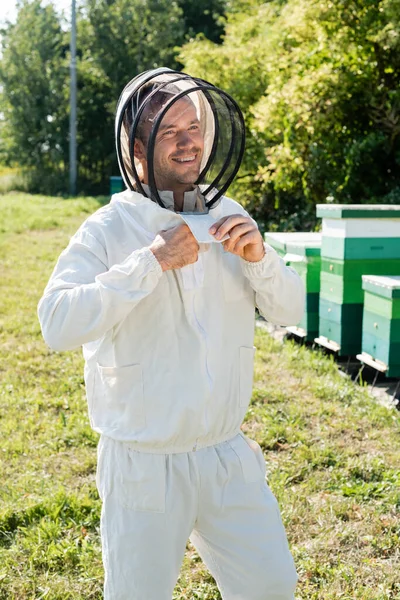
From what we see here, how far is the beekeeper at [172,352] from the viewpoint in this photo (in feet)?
5.29

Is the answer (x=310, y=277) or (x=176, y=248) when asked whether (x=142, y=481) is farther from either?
(x=310, y=277)

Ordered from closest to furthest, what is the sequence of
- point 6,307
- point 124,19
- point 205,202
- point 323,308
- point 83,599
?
point 205,202 < point 83,599 < point 323,308 < point 6,307 < point 124,19

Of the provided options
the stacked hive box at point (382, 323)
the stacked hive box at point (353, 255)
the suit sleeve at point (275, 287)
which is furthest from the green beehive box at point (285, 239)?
the suit sleeve at point (275, 287)

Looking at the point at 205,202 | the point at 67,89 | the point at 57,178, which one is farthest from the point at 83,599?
the point at 67,89

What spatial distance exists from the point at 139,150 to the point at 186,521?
35.1 inches

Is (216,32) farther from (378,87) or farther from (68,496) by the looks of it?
(68,496)

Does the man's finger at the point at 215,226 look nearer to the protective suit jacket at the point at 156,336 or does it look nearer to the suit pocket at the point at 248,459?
the protective suit jacket at the point at 156,336

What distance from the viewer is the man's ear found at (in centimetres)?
171

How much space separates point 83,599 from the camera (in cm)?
237

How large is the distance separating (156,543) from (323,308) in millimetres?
3167

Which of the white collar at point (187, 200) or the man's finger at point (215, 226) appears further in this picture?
the white collar at point (187, 200)

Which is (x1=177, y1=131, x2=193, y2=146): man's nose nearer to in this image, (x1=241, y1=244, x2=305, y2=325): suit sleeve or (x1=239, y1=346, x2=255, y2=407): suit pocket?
(x1=241, y1=244, x2=305, y2=325): suit sleeve

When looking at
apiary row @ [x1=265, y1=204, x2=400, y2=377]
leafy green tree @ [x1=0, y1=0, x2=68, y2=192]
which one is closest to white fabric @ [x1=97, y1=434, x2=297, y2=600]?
apiary row @ [x1=265, y1=204, x2=400, y2=377]

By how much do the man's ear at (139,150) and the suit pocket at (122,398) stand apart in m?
0.50
